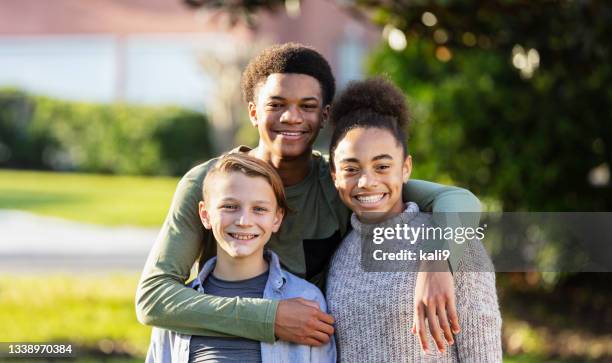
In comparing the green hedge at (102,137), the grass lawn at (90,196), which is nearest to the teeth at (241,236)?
the grass lawn at (90,196)

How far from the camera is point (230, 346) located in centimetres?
294

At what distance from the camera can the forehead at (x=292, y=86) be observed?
127 inches

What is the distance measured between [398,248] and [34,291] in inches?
215

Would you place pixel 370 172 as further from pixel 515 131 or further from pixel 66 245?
pixel 66 245

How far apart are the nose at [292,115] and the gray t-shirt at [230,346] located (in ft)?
1.86

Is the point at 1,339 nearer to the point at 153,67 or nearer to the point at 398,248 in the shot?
the point at 398,248

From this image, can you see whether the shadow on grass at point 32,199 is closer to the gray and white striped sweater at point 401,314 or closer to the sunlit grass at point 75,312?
the sunlit grass at point 75,312

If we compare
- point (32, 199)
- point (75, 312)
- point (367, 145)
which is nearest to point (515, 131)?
point (75, 312)

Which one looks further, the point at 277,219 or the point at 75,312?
the point at 75,312

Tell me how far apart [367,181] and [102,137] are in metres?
16.6

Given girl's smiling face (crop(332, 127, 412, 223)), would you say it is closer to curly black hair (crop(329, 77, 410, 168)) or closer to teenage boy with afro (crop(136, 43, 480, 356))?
curly black hair (crop(329, 77, 410, 168))

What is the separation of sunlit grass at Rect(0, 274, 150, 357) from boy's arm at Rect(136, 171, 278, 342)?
11.1 ft

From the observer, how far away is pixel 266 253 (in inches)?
125

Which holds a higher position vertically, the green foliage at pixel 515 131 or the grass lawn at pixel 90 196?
the grass lawn at pixel 90 196
